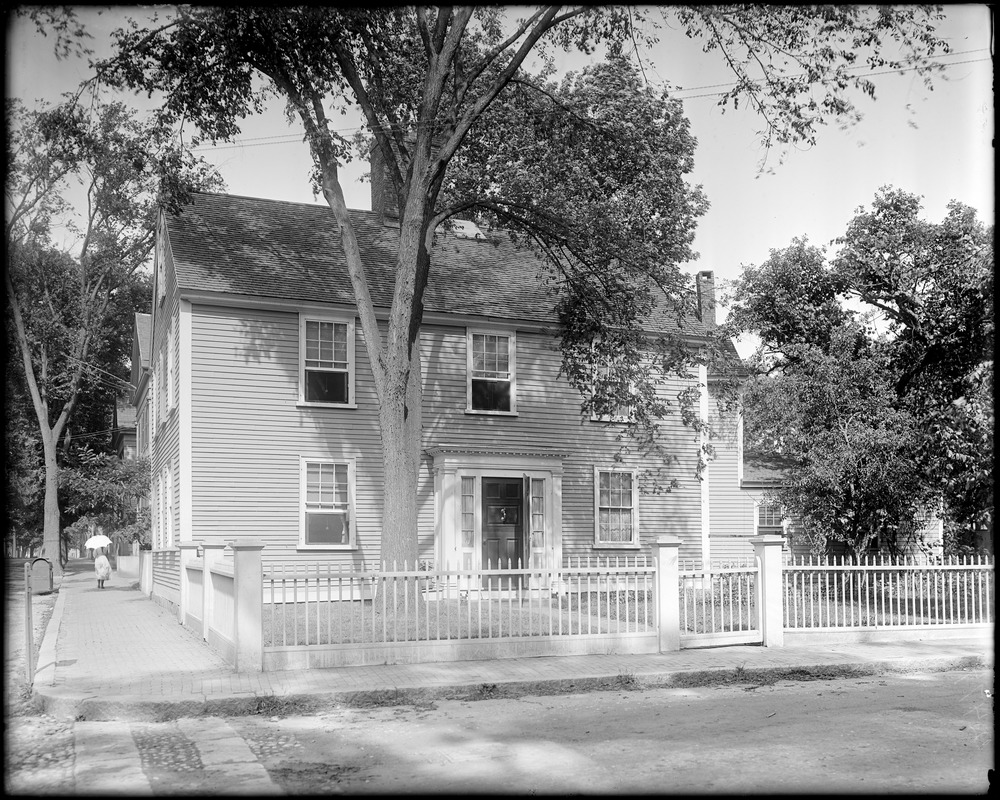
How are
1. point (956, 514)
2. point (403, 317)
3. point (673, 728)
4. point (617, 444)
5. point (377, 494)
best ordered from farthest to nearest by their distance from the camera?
point (617, 444) → point (377, 494) → point (956, 514) → point (403, 317) → point (673, 728)

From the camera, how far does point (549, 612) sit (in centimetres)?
1328

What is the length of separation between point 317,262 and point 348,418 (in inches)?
142

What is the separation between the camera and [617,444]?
24422mm

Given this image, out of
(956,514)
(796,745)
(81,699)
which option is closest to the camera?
(796,745)

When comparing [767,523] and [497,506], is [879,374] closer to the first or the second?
[497,506]

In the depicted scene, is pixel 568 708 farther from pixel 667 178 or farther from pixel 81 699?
pixel 667 178

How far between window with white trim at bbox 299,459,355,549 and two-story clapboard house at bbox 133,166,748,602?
28mm

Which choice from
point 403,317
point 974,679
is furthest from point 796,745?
point 403,317

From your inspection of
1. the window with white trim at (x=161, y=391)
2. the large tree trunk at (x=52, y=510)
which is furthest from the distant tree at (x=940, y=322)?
the large tree trunk at (x=52, y=510)

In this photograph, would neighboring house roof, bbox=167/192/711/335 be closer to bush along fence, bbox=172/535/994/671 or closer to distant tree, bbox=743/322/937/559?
distant tree, bbox=743/322/937/559

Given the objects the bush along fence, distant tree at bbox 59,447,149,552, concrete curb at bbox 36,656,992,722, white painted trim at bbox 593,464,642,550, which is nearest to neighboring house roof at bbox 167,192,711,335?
white painted trim at bbox 593,464,642,550

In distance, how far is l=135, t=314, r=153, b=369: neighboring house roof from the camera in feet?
119

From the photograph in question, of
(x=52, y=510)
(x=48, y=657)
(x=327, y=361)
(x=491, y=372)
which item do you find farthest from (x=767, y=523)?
(x=48, y=657)

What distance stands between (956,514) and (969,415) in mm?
2563
